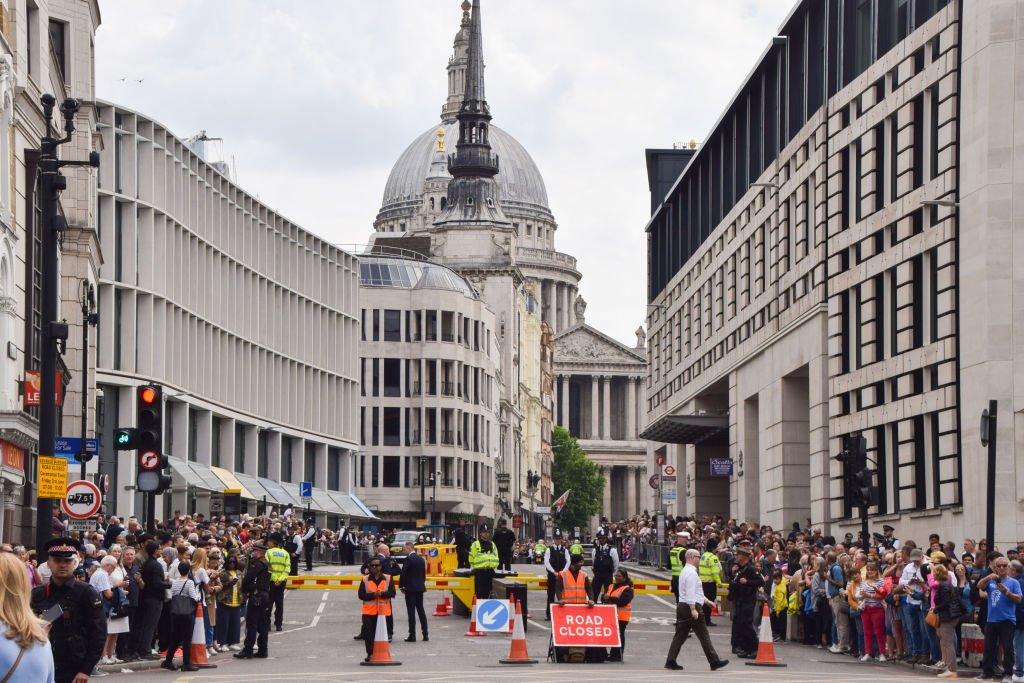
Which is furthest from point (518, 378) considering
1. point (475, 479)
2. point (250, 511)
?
point (250, 511)

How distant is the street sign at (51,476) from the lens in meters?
23.9

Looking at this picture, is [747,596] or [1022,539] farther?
[1022,539]

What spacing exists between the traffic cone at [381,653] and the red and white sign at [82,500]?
4.30 metres

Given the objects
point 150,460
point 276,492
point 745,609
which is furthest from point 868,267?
point 276,492

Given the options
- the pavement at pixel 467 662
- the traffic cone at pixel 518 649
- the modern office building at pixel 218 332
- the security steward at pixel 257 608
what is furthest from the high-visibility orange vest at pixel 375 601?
the modern office building at pixel 218 332

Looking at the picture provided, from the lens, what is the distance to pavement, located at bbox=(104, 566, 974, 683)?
2469 centimetres

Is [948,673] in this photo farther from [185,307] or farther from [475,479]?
[475,479]

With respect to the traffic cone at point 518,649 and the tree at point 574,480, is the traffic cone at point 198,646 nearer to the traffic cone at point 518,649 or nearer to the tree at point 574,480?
the traffic cone at point 518,649

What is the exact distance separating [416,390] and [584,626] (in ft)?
293

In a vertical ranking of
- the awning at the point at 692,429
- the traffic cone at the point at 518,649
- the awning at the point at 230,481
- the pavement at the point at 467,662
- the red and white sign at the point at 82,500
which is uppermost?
the awning at the point at 692,429

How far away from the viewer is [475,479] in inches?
4811

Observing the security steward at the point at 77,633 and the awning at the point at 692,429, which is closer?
the security steward at the point at 77,633

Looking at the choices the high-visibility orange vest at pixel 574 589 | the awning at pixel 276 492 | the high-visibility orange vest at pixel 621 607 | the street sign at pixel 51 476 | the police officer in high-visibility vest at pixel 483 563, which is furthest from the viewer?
the awning at pixel 276 492

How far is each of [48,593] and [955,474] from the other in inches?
1112
